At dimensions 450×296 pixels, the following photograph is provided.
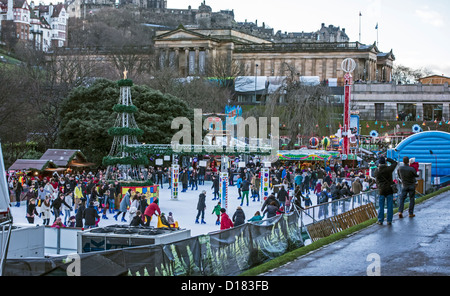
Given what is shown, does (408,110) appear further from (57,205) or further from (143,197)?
(57,205)

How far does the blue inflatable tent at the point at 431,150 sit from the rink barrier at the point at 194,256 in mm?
17418

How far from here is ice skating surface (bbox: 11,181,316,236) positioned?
2603 cm

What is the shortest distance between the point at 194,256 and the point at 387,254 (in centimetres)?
358

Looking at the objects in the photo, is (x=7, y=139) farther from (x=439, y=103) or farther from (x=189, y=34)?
(x=189, y=34)

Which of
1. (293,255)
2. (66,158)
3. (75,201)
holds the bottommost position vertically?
(75,201)

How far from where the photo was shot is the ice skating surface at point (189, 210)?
26.0m

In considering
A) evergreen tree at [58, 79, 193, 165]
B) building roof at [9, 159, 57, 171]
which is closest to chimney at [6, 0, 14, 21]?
evergreen tree at [58, 79, 193, 165]

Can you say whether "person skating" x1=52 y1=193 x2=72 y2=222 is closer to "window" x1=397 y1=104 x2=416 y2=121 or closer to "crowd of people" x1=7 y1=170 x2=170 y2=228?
"crowd of people" x1=7 y1=170 x2=170 y2=228

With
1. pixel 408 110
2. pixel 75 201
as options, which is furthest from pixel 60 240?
pixel 408 110

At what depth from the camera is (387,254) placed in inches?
503

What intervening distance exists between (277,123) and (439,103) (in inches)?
1717

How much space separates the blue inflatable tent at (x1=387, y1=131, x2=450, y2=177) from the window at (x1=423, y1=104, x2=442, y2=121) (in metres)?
62.7

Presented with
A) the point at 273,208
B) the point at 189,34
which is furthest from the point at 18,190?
the point at 189,34

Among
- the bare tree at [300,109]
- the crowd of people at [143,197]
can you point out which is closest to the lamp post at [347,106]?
the bare tree at [300,109]
